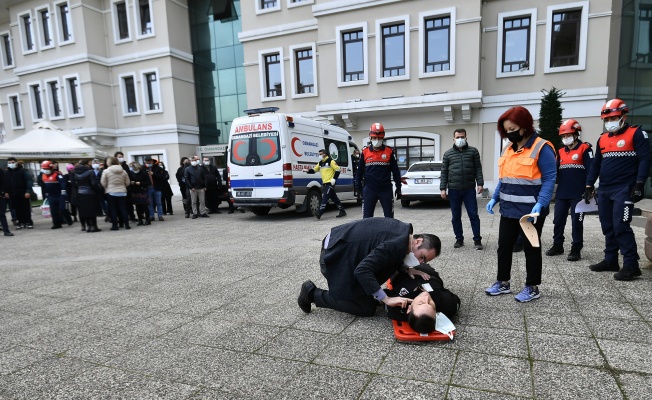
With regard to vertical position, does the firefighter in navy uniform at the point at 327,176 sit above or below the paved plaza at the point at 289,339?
above

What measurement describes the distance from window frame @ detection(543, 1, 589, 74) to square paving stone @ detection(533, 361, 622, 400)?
1452 cm

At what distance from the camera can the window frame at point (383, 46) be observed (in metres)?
14.5

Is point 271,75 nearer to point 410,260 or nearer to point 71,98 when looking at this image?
point 71,98

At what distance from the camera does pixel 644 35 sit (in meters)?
11.4

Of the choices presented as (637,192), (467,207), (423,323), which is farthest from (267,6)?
(423,323)

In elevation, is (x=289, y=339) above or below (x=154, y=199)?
below

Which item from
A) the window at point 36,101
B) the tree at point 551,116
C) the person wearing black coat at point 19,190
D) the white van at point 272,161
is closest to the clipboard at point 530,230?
the white van at point 272,161

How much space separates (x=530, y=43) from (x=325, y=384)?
1564 cm

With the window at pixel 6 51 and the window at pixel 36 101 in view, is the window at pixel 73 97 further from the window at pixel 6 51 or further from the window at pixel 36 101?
the window at pixel 6 51

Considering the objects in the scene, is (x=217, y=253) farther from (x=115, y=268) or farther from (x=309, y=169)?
(x=309, y=169)

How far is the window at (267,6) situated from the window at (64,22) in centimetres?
1088

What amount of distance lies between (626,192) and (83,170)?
10.5 m

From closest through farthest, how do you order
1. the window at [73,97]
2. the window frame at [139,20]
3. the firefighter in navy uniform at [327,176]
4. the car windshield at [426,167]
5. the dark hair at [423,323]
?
the dark hair at [423,323] → the firefighter in navy uniform at [327,176] → the car windshield at [426,167] → the window frame at [139,20] → the window at [73,97]

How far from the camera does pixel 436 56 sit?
14.5 metres
